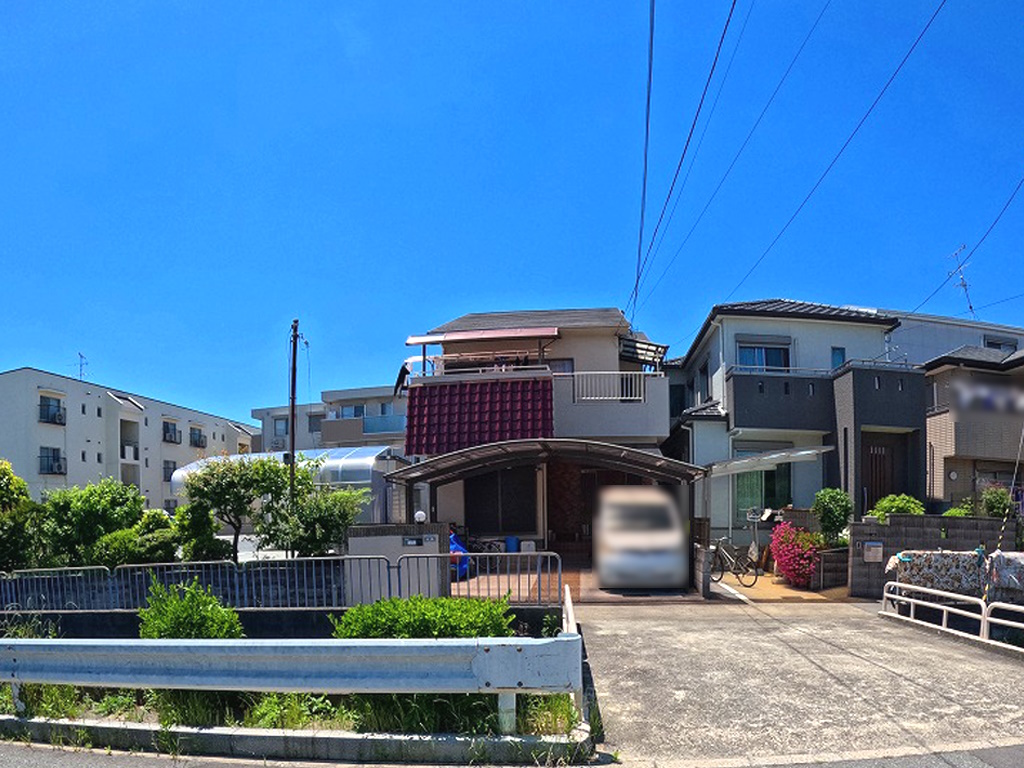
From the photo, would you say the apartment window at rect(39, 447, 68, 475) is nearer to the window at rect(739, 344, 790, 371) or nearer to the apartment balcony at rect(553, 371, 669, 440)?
the apartment balcony at rect(553, 371, 669, 440)

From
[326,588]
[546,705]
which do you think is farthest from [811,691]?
[326,588]

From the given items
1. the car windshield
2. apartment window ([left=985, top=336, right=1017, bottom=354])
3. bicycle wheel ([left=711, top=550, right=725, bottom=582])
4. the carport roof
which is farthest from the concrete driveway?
apartment window ([left=985, top=336, right=1017, bottom=354])

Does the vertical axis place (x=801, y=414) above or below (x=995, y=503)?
above

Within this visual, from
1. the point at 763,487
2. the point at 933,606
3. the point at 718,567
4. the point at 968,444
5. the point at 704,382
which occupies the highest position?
the point at 704,382

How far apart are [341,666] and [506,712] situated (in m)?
1.13

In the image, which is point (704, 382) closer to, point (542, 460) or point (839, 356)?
point (839, 356)

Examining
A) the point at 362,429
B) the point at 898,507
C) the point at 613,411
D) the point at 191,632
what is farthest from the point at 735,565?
the point at 362,429

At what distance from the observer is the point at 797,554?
41.1 ft

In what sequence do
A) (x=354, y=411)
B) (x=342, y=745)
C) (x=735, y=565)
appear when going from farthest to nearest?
(x=354, y=411), (x=735, y=565), (x=342, y=745)

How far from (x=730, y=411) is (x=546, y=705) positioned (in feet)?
44.4

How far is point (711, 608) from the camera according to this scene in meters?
10.3

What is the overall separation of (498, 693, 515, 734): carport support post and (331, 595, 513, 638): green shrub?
64cm

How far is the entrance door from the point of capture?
16.7 m

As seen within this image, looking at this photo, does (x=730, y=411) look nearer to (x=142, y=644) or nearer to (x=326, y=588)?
(x=326, y=588)
